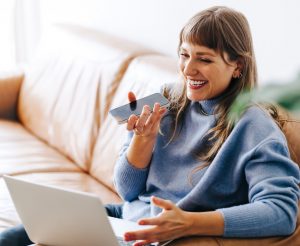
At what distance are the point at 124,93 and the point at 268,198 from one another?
1.01m

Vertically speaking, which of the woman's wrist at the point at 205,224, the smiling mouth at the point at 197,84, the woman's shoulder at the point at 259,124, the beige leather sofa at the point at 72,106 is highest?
the smiling mouth at the point at 197,84

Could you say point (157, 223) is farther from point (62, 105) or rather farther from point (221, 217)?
point (62, 105)

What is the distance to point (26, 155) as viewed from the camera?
2387 mm

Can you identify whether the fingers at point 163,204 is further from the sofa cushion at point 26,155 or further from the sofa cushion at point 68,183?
the sofa cushion at point 26,155

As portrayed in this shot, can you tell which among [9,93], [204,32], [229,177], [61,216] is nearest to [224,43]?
[204,32]

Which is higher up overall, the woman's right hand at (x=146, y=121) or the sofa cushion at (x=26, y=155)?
the woman's right hand at (x=146, y=121)

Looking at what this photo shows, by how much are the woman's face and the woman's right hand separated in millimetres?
86

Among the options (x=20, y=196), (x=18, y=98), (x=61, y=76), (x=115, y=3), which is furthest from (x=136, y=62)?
(x=20, y=196)

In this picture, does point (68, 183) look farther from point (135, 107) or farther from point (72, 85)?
point (135, 107)

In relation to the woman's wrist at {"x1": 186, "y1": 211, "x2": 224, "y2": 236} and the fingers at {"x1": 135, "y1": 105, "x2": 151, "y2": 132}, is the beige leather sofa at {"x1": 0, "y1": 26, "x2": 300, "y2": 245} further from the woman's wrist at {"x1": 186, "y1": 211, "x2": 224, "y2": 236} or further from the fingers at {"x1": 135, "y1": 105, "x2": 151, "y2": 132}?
the woman's wrist at {"x1": 186, "y1": 211, "x2": 224, "y2": 236}

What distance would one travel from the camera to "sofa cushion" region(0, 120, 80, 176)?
7.40 ft

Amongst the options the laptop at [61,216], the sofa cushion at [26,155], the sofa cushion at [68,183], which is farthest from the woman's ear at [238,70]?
the sofa cushion at [26,155]

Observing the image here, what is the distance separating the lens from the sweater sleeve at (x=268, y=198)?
128cm

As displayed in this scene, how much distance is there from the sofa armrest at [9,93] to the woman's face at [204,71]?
1.58 m
